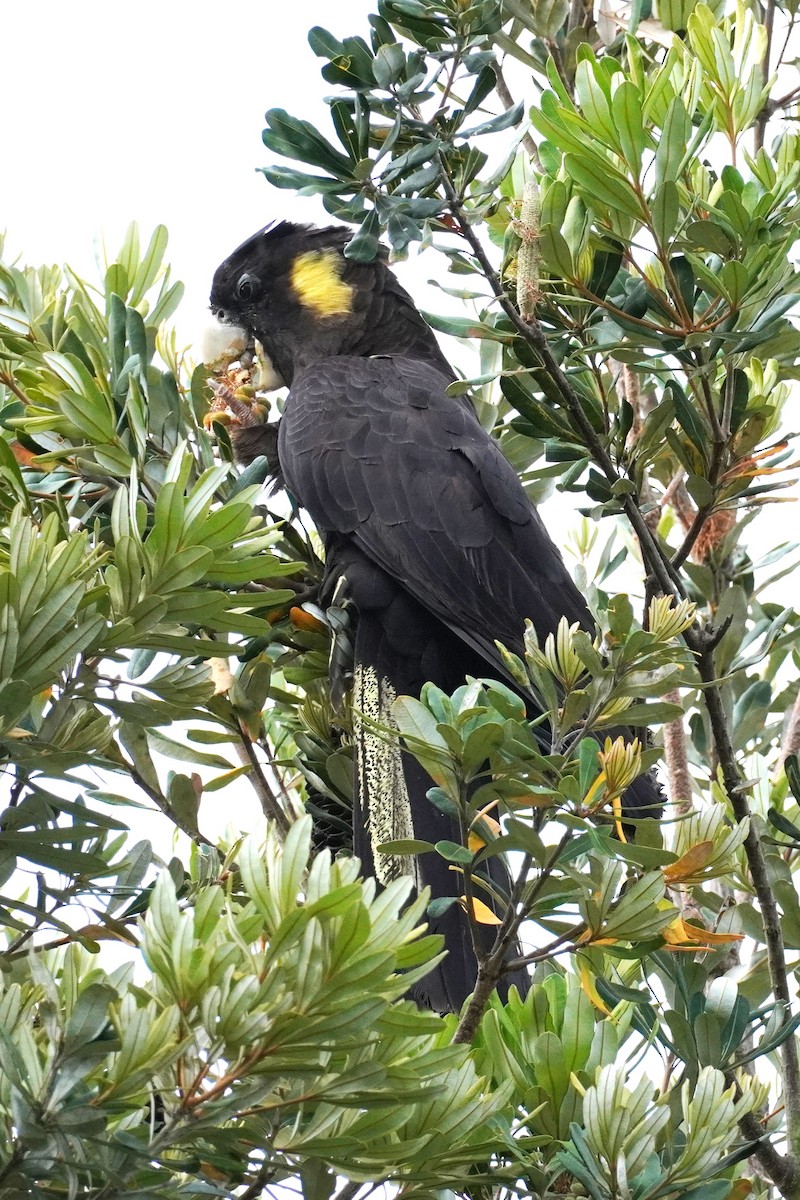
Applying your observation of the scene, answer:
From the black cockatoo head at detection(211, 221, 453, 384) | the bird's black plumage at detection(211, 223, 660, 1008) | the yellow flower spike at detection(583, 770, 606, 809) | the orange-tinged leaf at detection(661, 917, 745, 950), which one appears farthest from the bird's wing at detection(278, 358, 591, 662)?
the yellow flower spike at detection(583, 770, 606, 809)

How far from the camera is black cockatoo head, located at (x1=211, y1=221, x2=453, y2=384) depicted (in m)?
2.39

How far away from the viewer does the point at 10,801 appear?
1083mm

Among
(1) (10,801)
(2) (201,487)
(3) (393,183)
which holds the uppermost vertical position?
(3) (393,183)

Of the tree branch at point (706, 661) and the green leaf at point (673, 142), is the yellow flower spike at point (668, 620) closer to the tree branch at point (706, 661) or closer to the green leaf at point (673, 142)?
the tree branch at point (706, 661)

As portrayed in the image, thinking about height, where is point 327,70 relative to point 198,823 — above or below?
above

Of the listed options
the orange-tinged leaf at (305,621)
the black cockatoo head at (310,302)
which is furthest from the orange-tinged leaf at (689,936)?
the black cockatoo head at (310,302)

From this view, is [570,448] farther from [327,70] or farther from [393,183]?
[327,70]

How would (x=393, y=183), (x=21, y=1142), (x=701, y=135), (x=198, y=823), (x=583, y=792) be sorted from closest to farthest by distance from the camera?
(x=21, y=1142)
(x=583, y=792)
(x=701, y=135)
(x=393, y=183)
(x=198, y=823)

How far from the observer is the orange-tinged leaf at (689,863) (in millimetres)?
1121

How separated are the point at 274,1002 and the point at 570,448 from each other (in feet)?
2.89

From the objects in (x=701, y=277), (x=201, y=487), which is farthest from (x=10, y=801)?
(x=701, y=277)

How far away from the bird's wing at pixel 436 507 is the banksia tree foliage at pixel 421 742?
4.8 inches

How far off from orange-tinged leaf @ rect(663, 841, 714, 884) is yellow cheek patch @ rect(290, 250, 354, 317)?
1.51m

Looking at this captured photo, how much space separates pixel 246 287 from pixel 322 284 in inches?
6.5
